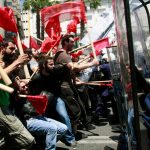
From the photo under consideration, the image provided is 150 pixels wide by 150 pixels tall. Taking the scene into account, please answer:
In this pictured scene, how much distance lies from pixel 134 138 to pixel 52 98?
11.6 ft

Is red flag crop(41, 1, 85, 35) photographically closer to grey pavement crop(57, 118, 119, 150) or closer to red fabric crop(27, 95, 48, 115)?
grey pavement crop(57, 118, 119, 150)

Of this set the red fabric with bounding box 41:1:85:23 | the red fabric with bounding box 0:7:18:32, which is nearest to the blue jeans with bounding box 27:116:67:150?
the red fabric with bounding box 0:7:18:32

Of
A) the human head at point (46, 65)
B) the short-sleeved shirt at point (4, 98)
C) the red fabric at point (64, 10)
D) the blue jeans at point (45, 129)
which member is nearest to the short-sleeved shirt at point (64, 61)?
the human head at point (46, 65)

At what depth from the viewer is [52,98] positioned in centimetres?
684

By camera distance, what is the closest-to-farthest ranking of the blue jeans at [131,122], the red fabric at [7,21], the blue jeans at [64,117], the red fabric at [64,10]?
the blue jeans at [131,122] < the red fabric at [7,21] < the blue jeans at [64,117] < the red fabric at [64,10]

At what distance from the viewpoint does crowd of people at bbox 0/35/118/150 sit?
516cm

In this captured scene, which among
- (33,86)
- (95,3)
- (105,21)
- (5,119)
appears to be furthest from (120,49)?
(95,3)

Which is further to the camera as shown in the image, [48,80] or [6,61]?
[48,80]

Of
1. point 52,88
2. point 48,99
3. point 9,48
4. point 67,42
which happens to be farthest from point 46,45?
point 9,48

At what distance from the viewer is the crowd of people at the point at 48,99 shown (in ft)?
16.9

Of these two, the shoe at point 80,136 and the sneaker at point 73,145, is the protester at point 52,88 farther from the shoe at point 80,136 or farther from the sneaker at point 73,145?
the shoe at point 80,136

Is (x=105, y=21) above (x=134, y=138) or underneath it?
above

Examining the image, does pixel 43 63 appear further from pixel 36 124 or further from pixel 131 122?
pixel 131 122

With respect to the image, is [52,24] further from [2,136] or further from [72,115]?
[2,136]
